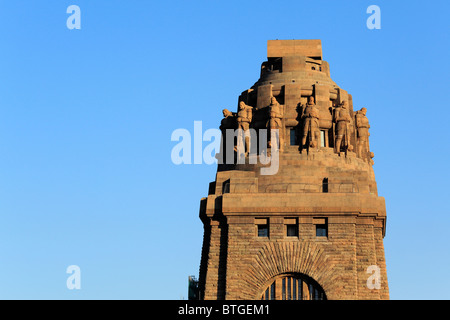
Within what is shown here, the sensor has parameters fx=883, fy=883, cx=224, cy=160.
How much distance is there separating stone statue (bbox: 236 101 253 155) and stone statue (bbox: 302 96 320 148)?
3.72 meters

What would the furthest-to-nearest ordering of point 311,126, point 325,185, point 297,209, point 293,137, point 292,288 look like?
1. point 293,137
2. point 311,126
3. point 325,185
4. point 297,209
5. point 292,288

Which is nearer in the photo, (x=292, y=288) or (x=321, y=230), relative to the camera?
(x=292, y=288)

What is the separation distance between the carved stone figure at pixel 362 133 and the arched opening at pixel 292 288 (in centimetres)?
1192

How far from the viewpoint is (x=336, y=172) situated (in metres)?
56.0

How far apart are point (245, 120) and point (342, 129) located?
6.47 m

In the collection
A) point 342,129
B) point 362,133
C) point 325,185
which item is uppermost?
point 362,133

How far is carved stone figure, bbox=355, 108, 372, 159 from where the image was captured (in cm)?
6059

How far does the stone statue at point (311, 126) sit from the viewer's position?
57500 mm

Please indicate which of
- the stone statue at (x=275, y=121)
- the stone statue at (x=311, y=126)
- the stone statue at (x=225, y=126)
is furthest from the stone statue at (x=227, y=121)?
the stone statue at (x=311, y=126)

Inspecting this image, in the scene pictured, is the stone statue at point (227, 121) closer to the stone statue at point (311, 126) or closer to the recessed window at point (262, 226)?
the stone statue at point (311, 126)

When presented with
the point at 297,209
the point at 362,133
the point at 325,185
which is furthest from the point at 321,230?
the point at 362,133

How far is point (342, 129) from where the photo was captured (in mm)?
58406

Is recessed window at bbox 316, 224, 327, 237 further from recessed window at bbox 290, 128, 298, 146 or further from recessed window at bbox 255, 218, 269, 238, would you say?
recessed window at bbox 290, 128, 298, 146

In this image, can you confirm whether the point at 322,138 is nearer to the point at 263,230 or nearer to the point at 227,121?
the point at 227,121
